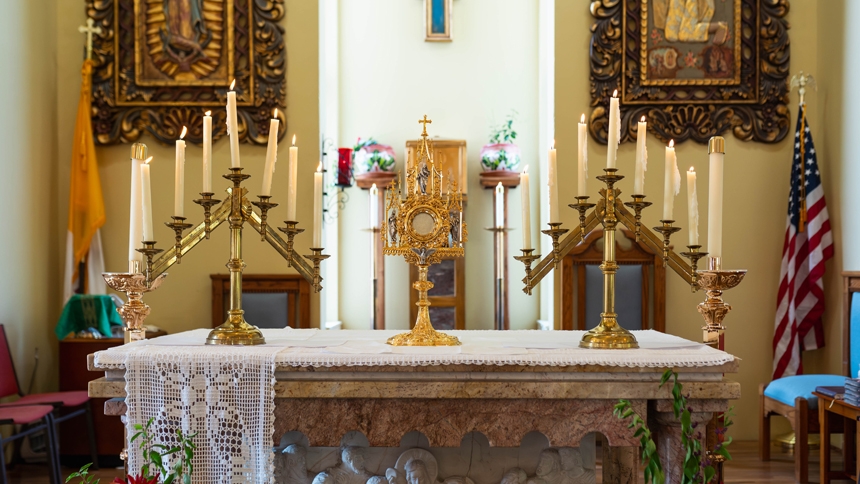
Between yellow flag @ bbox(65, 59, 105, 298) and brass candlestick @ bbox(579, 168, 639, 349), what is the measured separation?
407cm

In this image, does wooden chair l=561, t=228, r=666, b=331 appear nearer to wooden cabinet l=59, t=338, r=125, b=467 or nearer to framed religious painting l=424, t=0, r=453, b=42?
framed religious painting l=424, t=0, r=453, b=42

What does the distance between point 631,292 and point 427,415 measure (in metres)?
3.27

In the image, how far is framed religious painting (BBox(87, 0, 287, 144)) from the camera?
5613mm

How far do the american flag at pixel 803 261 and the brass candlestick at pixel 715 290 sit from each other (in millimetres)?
3002

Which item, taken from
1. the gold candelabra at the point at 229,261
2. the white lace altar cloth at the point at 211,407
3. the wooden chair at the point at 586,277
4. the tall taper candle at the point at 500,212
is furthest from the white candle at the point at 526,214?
the tall taper candle at the point at 500,212

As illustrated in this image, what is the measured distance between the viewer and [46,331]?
5.53 m

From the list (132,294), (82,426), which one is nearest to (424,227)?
(132,294)

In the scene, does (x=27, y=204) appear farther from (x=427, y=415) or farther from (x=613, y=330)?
(x=613, y=330)

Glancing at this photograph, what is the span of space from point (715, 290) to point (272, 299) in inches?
142

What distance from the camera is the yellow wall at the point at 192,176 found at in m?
5.66

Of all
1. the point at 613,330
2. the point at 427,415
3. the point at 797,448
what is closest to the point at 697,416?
the point at 613,330

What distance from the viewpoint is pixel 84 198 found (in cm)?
554

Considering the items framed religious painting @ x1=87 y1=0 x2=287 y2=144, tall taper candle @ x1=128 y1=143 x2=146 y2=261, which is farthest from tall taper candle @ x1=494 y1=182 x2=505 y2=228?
tall taper candle @ x1=128 y1=143 x2=146 y2=261

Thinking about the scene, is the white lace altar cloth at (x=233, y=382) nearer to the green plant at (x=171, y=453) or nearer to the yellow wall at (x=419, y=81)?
the green plant at (x=171, y=453)
